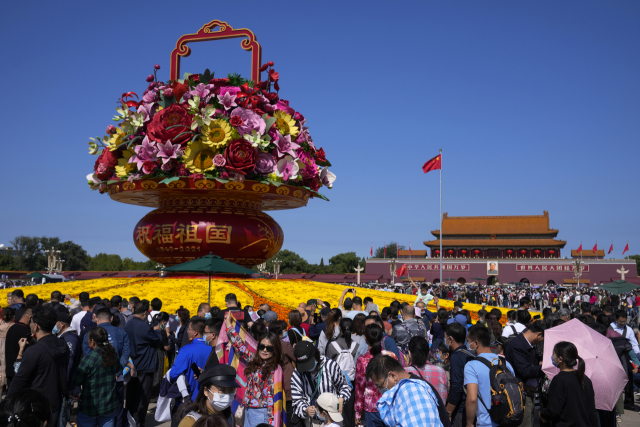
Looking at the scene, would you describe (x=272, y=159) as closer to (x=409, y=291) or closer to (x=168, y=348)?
(x=168, y=348)

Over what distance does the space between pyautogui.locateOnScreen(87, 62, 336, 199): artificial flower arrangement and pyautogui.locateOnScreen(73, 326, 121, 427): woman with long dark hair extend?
8288 millimetres

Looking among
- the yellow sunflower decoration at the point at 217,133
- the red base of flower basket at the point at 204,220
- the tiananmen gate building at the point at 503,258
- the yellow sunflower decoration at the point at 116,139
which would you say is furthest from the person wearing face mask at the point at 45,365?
the tiananmen gate building at the point at 503,258

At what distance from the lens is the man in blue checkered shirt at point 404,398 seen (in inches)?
129

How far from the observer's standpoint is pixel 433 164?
1201 inches

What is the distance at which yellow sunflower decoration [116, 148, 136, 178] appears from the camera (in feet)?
45.0

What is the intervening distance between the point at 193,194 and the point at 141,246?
231 cm

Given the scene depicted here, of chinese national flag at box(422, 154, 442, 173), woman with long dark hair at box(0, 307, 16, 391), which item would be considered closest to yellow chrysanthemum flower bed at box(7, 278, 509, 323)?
woman with long dark hair at box(0, 307, 16, 391)

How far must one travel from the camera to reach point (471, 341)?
4.64 metres

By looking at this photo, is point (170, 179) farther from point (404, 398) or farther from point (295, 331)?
point (404, 398)

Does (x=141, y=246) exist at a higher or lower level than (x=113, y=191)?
lower

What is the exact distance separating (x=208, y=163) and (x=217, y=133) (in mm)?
826

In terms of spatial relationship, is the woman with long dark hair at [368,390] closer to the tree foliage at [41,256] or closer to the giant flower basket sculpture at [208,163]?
the giant flower basket sculpture at [208,163]

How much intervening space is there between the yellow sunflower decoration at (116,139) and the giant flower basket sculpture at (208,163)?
0.04 metres

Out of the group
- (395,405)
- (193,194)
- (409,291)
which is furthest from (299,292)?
A: (409,291)
